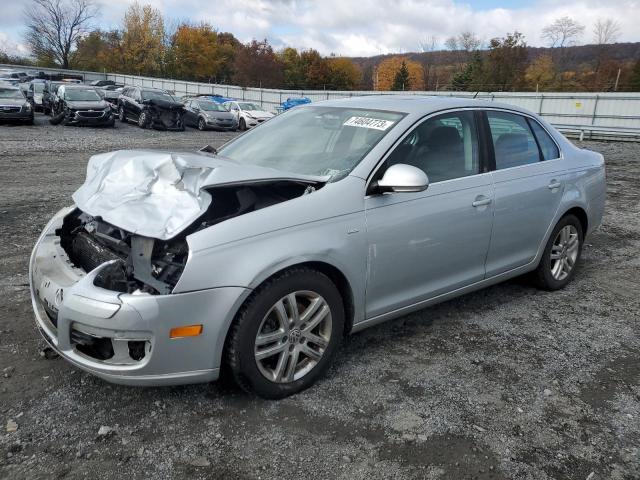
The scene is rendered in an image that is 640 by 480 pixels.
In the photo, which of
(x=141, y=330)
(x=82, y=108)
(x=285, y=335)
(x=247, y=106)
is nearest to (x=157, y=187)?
(x=141, y=330)

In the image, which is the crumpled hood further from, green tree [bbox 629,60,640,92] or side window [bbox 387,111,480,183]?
green tree [bbox 629,60,640,92]

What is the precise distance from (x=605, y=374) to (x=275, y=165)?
2539 mm

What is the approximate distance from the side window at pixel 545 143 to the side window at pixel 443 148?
91cm

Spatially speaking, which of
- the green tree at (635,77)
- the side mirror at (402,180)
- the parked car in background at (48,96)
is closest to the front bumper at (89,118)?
the parked car in background at (48,96)

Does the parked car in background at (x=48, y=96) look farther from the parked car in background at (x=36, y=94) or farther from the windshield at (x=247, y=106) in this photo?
the windshield at (x=247, y=106)

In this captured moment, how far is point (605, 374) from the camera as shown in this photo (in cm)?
335

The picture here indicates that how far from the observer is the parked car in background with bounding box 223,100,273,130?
81.4 ft

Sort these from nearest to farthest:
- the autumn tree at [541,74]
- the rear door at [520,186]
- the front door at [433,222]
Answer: the front door at [433,222], the rear door at [520,186], the autumn tree at [541,74]

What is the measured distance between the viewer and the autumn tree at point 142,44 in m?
71.5

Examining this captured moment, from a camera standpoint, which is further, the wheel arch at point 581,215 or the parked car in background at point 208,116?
the parked car in background at point 208,116

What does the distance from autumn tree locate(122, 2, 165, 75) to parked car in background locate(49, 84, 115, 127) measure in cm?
5525

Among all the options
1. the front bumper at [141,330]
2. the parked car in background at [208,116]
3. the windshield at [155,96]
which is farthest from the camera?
the parked car in background at [208,116]

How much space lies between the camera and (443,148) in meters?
3.66

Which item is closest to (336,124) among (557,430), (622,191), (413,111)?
(413,111)
